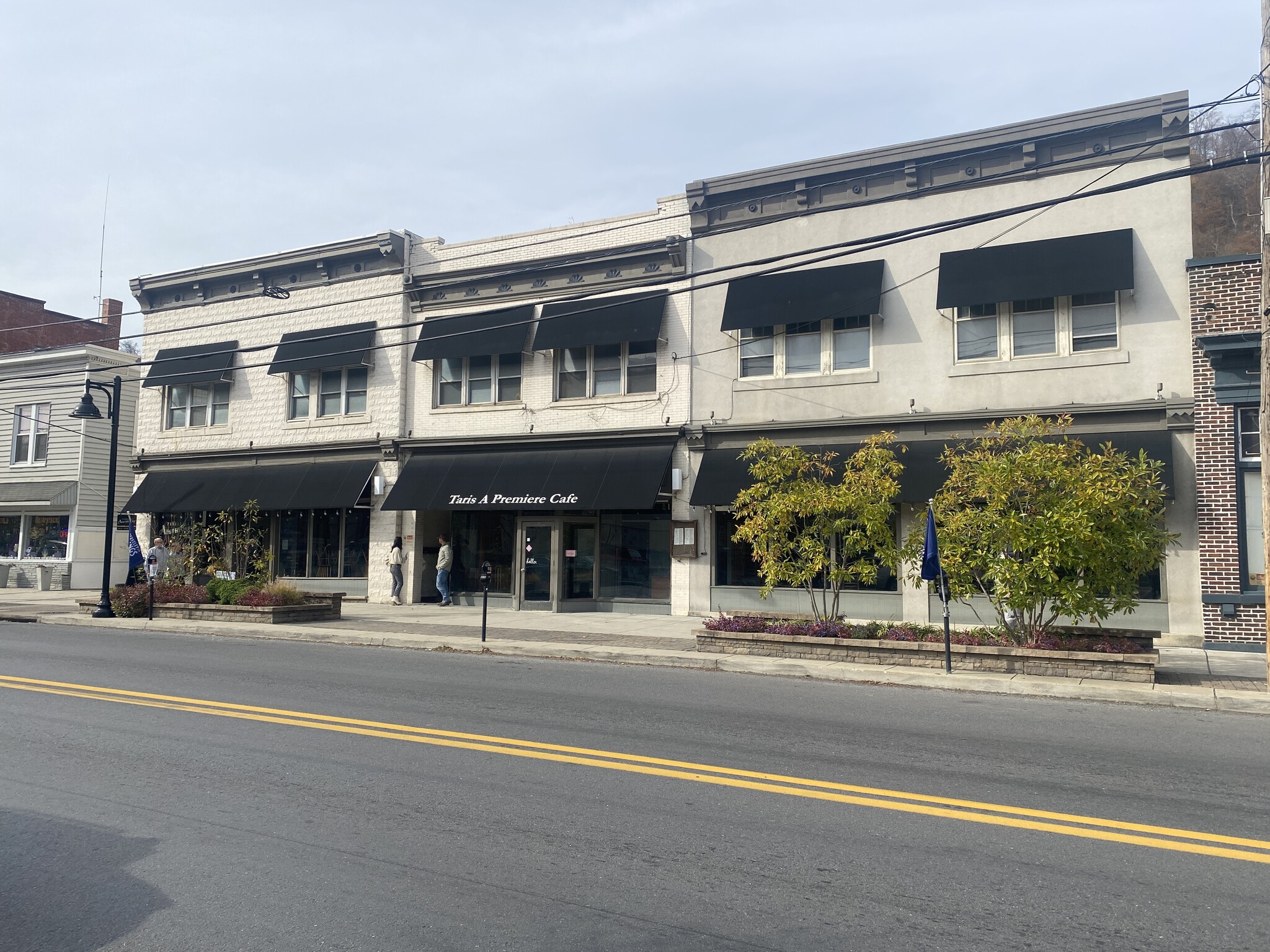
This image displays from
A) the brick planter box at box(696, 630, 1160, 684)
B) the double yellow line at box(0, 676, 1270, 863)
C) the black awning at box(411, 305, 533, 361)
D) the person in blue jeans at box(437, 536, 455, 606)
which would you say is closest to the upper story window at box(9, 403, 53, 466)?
the black awning at box(411, 305, 533, 361)

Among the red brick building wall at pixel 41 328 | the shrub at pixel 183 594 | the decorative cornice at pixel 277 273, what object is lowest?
the shrub at pixel 183 594

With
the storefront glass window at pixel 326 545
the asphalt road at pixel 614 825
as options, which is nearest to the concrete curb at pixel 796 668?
the asphalt road at pixel 614 825

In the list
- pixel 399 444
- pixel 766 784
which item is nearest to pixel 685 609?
pixel 399 444

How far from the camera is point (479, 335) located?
2297 centimetres

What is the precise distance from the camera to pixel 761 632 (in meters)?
14.4

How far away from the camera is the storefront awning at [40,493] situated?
31000mm

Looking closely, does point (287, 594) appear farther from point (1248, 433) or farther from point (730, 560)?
point (1248, 433)

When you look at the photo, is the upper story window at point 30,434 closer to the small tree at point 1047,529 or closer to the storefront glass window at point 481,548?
the storefront glass window at point 481,548

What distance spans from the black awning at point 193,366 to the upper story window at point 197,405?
42 cm

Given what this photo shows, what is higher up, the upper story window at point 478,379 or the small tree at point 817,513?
the upper story window at point 478,379

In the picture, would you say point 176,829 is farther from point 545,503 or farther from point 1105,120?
point 1105,120

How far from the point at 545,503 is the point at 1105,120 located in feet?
44.3

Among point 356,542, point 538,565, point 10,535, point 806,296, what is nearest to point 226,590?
point 356,542

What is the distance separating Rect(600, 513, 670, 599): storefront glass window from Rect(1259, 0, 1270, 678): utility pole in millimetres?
12343
